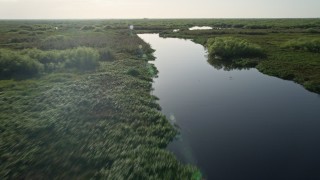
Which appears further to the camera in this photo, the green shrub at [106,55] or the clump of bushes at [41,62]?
the green shrub at [106,55]

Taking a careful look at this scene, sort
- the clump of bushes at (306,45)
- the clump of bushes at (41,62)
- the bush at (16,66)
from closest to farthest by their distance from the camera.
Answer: the bush at (16,66)
the clump of bushes at (41,62)
the clump of bushes at (306,45)

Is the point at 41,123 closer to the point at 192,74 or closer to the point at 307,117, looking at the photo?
the point at 307,117

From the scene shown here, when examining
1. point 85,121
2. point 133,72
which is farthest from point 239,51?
point 85,121

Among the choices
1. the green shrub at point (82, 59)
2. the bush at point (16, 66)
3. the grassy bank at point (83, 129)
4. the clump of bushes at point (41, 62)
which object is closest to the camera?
the grassy bank at point (83, 129)

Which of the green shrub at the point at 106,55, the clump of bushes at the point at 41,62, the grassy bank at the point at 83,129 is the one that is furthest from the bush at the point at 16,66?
the green shrub at the point at 106,55

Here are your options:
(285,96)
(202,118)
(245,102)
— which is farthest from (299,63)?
(202,118)

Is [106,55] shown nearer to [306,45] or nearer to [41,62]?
[41,62]

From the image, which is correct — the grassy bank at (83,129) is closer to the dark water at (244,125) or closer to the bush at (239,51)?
the dark water at (244,125)
